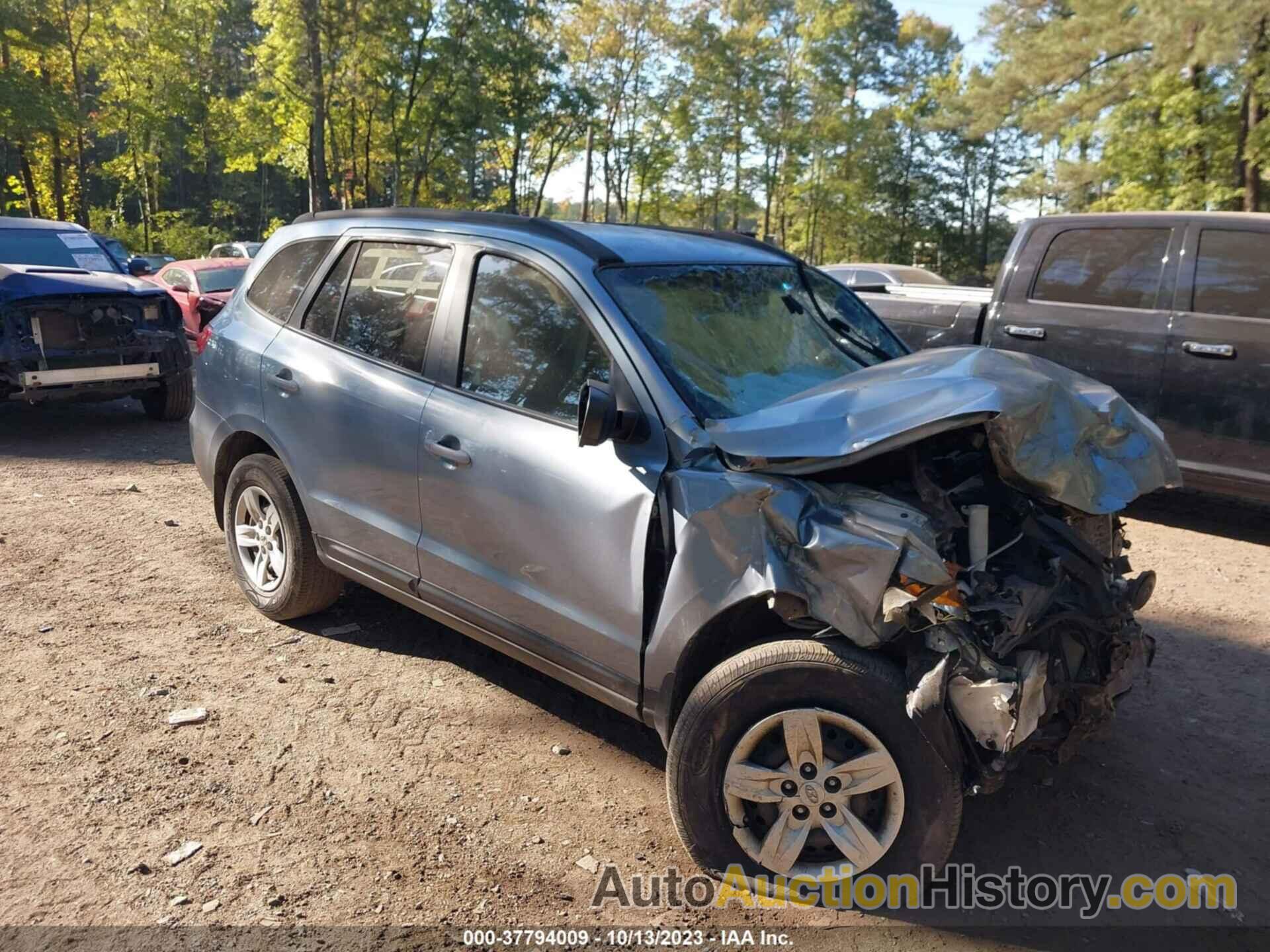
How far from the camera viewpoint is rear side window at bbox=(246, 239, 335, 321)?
4.38m

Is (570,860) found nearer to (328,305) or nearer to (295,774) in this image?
(295,774)

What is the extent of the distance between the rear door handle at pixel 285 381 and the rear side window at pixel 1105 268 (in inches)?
198

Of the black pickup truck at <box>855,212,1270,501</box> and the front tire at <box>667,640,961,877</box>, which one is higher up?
the black pickup truck at <box>855,212,1270,501</box>

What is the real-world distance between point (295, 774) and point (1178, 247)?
235 inches

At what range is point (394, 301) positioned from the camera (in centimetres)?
392

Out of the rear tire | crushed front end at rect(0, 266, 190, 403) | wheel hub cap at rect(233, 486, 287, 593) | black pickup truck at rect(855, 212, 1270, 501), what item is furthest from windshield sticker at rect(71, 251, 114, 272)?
black pickup truck at rect(855, 212, 1270, 501)

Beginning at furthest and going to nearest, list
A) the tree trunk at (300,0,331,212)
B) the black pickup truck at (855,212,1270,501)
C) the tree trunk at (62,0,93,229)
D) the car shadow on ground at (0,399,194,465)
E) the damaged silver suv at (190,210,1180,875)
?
the tree trunk at (62,0,93,229) < the tree trunk at (300,0,331,212) < the car shadow on ground at (0,399,194,465) < the black pickup truck at (855,212,1270,501) < the damaged silver suv at (190,210,1180,875)

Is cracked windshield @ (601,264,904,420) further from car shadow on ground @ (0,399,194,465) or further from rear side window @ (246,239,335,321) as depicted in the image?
car shadow on ground @ (0,399,194,465)

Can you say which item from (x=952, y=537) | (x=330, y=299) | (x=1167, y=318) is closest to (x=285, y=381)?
(x=330, y=299)

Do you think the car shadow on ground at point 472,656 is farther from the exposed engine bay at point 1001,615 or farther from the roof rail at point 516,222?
the roof rail at point 516,222

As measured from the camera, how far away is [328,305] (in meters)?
4.19

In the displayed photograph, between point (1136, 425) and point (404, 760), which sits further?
point (404, 760)

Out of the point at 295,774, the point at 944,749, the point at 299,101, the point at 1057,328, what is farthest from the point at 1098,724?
the point at 299,101

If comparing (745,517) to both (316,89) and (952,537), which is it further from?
(316,89)
